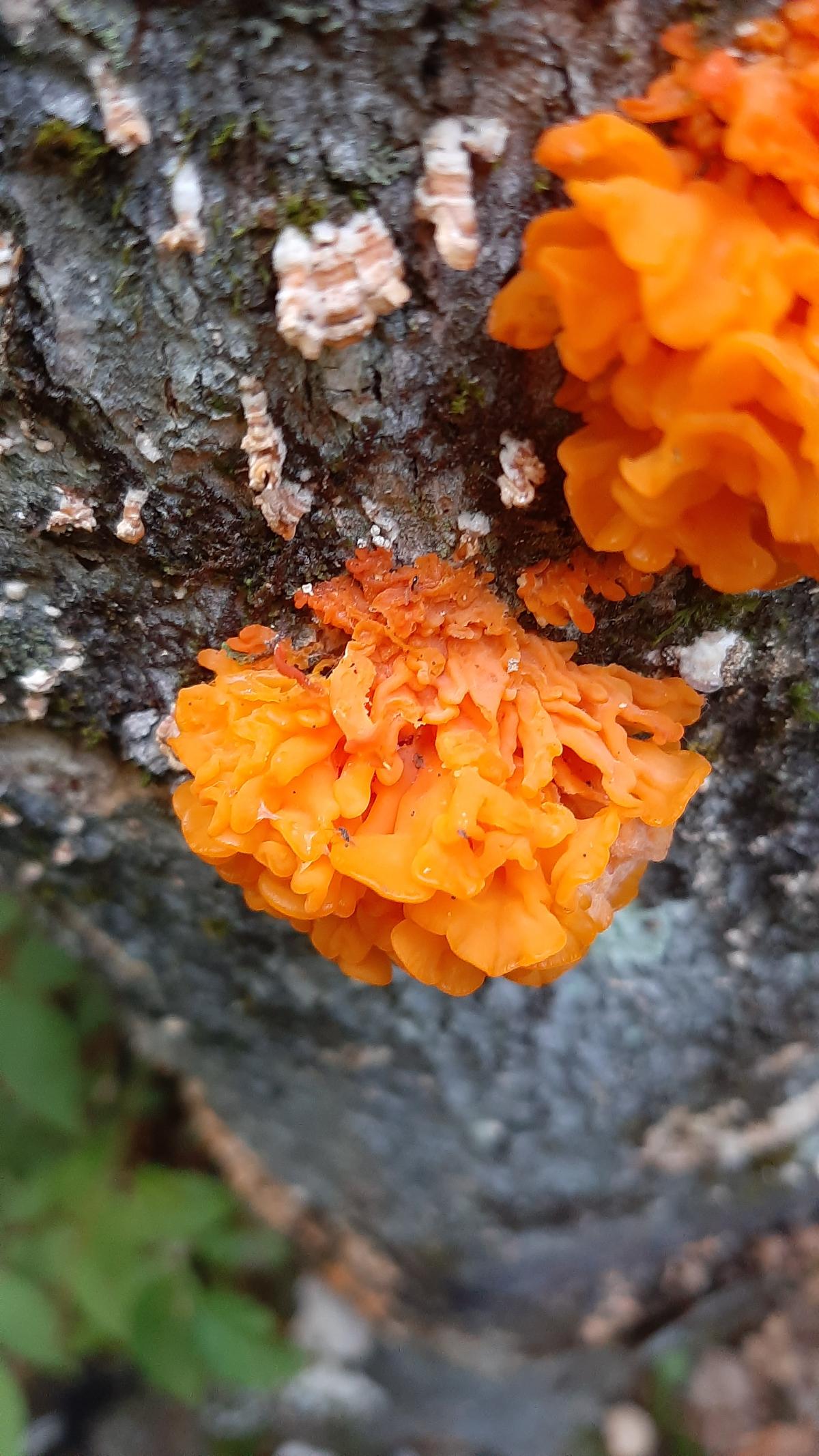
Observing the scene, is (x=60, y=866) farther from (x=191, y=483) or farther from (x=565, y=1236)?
(x=565, y=1236)

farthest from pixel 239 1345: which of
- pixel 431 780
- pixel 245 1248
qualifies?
pixel 431 780

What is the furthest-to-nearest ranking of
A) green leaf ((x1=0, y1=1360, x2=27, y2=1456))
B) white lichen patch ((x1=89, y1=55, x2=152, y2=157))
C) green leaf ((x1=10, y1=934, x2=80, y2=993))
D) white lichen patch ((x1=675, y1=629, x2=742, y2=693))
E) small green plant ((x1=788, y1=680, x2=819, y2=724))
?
green leaf ((x1=10, y1=934, x2=80, y2=993)), green leaf ((x1=0, y1=1360, x2=27, y2=1456)), small green plant ((x1=788, y1=680, x2=819, y2=724)), white lichen patch ((x1=675, y1=629, x2=742, y2=693)), white lichen patch ((x1=89, y1=55, x2=152, y2=157))

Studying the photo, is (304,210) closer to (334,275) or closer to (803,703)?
(334,275)

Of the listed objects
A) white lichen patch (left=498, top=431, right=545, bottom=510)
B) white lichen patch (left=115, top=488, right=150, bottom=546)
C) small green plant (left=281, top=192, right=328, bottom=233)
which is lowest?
white lichen patch (left=115, top=488, right=150, bottom=546)

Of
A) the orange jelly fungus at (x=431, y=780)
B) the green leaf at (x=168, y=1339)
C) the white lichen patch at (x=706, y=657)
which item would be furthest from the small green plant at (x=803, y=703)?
the green leaf at (x=168, y=1339)

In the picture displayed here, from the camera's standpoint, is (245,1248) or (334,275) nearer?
(334,275)

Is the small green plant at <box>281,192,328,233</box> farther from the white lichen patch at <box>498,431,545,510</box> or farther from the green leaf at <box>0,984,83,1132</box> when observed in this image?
the green leaf at <box>0,984,83,1132</box>

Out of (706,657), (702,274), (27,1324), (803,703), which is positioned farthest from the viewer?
(27,1324)

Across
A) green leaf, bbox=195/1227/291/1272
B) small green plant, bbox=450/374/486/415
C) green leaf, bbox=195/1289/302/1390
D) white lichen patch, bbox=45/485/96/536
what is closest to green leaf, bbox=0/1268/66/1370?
green leaf, bbox=195/1289/302/1390
